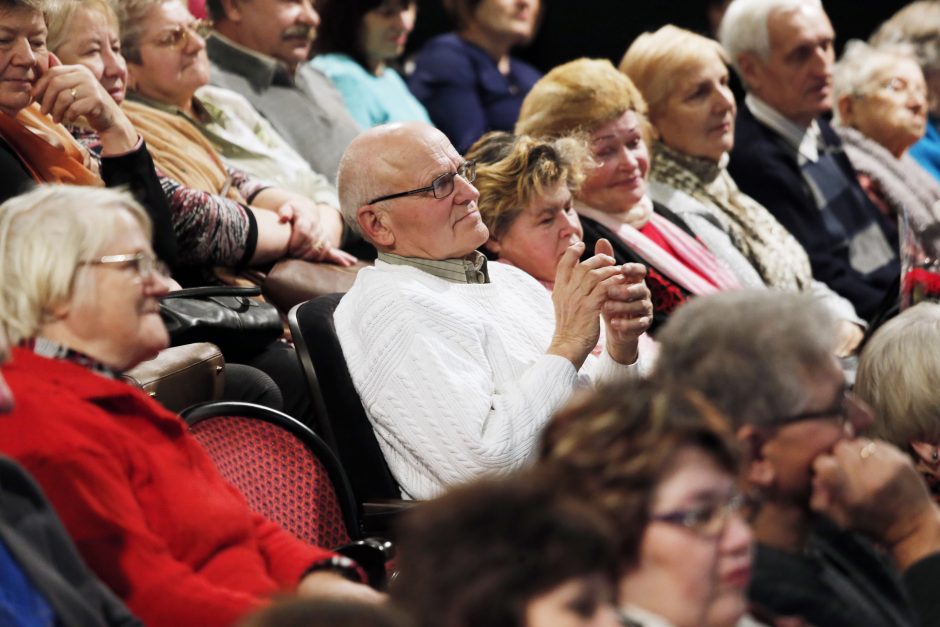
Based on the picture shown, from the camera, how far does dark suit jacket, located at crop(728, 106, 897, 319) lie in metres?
5.05

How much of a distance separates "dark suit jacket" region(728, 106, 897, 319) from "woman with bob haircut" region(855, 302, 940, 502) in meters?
2.14

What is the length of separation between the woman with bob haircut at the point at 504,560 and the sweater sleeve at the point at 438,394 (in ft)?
4.52

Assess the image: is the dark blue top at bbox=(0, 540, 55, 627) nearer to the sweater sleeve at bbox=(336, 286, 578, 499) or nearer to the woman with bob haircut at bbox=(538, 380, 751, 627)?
the woman with bob haircut at bbox=(538, 380, 751, 627)

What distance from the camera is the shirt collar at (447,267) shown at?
10.4ft

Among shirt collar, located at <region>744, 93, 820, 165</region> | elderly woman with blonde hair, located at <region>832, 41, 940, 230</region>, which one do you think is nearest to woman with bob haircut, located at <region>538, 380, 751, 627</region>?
shirt collar, located at <region>744, 93, 820, 165</region>

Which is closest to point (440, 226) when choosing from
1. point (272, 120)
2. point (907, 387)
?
point (907, 387)

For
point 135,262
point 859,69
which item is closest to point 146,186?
point 135,262

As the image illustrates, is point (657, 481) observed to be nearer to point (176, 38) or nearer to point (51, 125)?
point (51, 125)

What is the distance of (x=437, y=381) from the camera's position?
286cm

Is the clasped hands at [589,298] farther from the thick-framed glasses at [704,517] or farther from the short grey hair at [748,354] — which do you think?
the thick-framed glasses at [704,517]

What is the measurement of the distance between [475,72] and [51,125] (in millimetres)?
2909

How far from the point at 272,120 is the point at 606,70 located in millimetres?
1144

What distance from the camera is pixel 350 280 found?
3.64 metres

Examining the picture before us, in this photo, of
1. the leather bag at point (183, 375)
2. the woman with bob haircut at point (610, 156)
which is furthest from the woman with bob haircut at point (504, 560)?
the woman with bob haircut at point (610, 156)
